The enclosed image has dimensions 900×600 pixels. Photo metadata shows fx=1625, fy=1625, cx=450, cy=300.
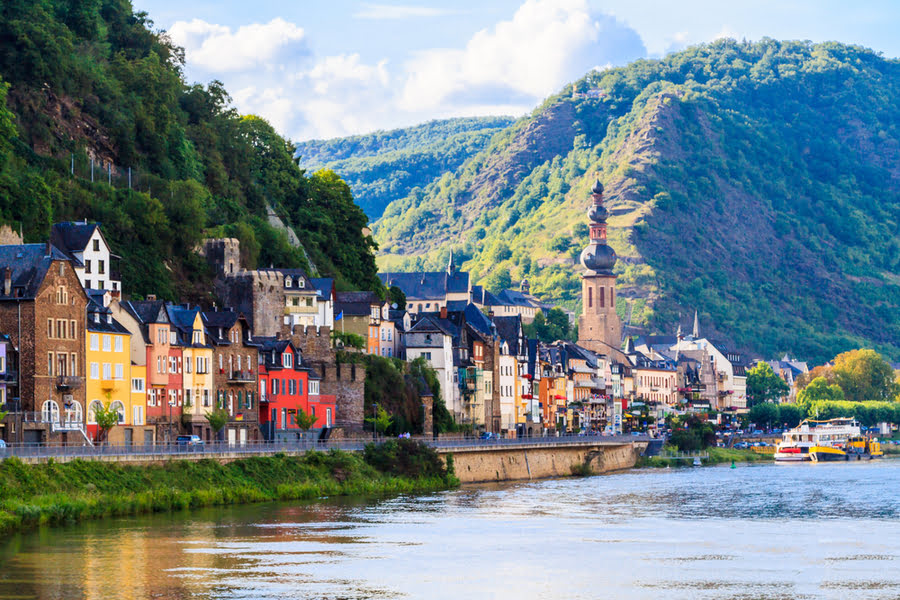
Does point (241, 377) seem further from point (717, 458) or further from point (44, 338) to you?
point (717, 458)

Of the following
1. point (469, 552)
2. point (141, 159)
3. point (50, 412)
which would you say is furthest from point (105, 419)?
point (141, 159)

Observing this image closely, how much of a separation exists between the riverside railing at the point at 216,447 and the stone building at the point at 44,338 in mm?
1529

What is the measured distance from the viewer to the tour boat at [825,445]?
170m

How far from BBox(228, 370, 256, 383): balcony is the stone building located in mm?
14427

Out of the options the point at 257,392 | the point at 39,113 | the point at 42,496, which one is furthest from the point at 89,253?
the point at 42,496

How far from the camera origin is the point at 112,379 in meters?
78.5

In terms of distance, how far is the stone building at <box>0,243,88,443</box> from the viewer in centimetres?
7238

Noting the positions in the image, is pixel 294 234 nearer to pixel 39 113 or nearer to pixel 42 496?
pixel 39 113

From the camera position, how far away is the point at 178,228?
10856cm

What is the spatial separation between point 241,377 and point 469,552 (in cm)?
3512

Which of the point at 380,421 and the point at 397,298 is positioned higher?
the point at 397,298

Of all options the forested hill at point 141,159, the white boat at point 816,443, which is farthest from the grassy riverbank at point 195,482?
the white boat at point 816,443

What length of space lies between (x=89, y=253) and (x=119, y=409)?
15.8 m

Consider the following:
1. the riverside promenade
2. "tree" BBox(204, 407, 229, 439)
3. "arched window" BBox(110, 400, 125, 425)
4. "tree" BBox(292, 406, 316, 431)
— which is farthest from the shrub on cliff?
"arched window" BBox(110, 400, 125, 425)
